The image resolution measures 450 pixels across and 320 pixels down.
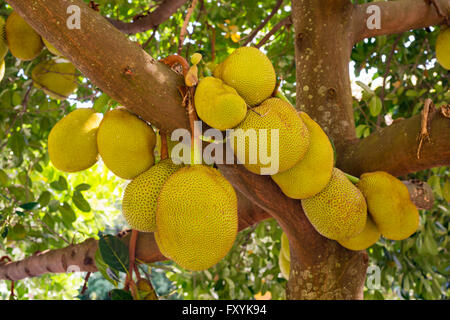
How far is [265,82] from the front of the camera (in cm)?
72

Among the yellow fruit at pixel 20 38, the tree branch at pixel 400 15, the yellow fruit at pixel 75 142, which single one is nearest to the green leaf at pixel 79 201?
the yellow fruit at pixel 20 38

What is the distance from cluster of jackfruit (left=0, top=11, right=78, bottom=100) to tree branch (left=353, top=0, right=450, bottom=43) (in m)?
1.02

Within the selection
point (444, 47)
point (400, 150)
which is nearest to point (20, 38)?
point (400, 150)

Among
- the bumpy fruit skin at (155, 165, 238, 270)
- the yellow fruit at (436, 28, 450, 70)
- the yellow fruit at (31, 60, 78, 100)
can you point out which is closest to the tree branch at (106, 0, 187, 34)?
the yellow fruit at (31, 60, 78, 100)

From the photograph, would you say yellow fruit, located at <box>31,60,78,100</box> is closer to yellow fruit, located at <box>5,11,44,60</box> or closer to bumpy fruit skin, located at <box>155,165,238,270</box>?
yellow fruit, located at <box>5,11,44,60</box>

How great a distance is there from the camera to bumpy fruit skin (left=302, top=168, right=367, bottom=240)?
0.81m

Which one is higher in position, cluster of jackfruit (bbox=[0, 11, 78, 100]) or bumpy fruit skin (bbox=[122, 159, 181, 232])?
cluster of jackfruit (bbox=[0, 11, 78, 100])

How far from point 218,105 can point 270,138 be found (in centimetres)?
11

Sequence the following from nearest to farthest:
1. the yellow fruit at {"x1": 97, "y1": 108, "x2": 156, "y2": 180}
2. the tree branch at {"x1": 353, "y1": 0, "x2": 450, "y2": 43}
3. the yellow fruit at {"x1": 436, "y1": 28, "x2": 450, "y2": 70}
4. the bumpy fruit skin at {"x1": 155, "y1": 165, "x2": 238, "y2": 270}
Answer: the bumpy fruit skin at {"x1": 155, "y1": 165, "x2": 238, "y2": 270}, the yellow fruit at {"x1": 97, "y1": 108, "x2": 156, "y2": 180}, the tree branch at {"x1": 353, "y1": 0, "x2": 450, "y2": 43}, the yellow fruit at {"x1": 436, "y1": 28, "x2": 450, "y2": 70}

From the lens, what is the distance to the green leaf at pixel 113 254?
2.91 ft

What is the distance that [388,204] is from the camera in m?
0.89

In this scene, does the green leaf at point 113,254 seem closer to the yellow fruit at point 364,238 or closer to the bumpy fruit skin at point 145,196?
the bumpy fruit skin at point 145,196

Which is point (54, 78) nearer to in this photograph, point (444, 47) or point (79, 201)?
point (79, 201)

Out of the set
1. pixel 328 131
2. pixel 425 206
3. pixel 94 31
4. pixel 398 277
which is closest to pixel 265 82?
pixel 94 31
